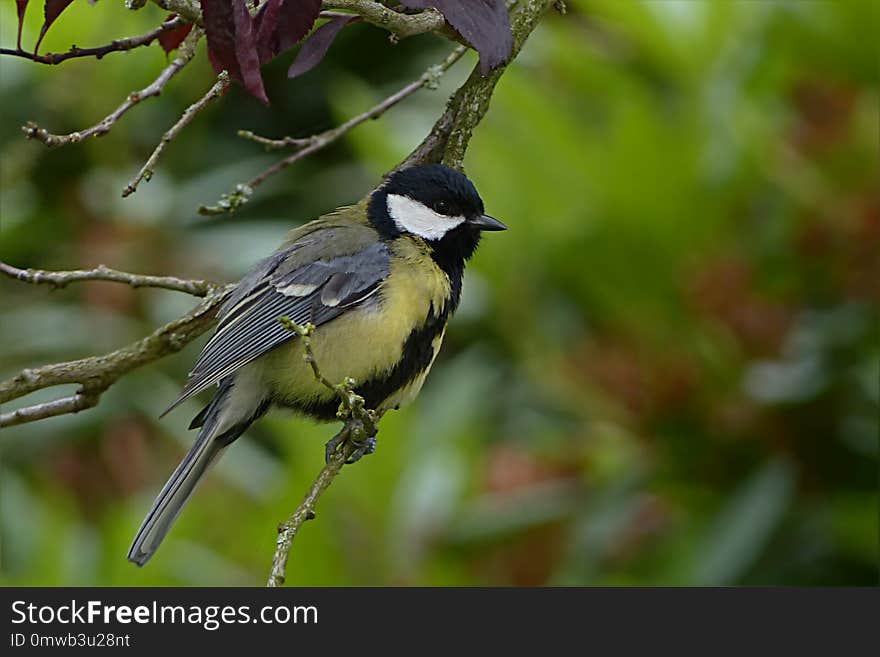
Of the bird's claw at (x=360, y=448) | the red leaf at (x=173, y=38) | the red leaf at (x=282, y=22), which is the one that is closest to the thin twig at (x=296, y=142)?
the red leaf at (x=173, y=38)

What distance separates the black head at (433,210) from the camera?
2.23 m

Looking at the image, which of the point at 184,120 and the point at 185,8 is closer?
the point at 185,8

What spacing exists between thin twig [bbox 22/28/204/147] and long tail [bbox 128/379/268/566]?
2.38 ft

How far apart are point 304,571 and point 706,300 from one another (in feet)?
4.12

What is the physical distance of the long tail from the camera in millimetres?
2123

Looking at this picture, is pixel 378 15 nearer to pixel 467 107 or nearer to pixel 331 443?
pixel 467 107

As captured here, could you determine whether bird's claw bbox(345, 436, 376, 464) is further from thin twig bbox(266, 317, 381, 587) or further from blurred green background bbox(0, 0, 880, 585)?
blurred green background bbox(0, 0, 880, 585)

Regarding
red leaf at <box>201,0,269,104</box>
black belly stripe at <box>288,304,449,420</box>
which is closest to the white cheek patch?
black belly stripe at <box>288,304,449,420</box>

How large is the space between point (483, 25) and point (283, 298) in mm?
948

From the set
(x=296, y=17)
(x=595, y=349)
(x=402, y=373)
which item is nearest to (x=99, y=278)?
(x=402, y=373)

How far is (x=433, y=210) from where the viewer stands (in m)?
2.29

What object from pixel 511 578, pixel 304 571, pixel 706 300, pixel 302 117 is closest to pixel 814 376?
pixel 706 300

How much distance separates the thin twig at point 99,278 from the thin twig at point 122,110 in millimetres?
234

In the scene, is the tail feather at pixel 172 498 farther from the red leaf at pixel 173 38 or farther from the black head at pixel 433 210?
the red leaf at pixel 173 38
